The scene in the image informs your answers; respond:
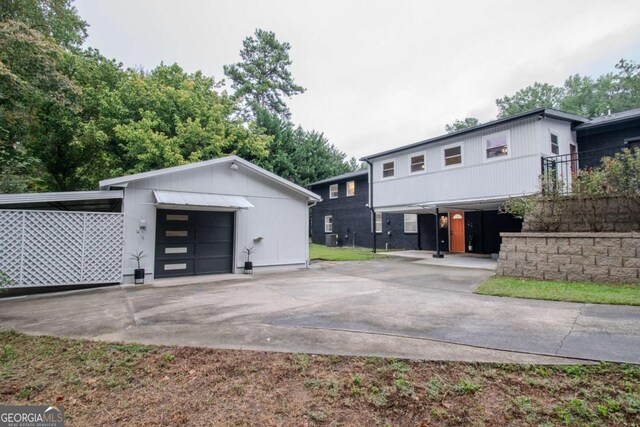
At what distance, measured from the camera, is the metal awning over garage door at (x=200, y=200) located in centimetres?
A: 869

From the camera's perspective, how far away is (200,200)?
30.7 feet

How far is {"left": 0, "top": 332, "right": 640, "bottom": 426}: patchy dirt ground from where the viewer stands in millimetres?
2365

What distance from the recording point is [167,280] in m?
9.10

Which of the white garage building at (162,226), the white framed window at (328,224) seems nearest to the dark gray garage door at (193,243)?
the white garage building at (162,226)

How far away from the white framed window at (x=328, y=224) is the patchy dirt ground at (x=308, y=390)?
19.8m

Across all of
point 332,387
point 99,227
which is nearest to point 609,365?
point 332,387

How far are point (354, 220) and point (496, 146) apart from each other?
10.9 meters

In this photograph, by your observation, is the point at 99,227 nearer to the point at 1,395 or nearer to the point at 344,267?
the point at 1,395

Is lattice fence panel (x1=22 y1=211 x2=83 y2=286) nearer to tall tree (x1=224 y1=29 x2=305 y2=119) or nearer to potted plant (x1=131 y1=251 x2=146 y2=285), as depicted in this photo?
potted plant (x1=131 y1=251 x2=146 y2=285)

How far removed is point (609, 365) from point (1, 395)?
5.62 metres

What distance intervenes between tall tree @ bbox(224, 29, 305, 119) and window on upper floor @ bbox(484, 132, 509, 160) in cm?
2292

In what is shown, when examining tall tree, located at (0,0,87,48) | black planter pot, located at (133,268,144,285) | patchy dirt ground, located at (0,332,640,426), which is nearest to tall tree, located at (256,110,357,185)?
tall tree, located at (0,0,87,48)

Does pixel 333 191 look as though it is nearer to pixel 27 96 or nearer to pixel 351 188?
pixel 351 188

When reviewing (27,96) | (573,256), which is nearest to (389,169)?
(573,256)
